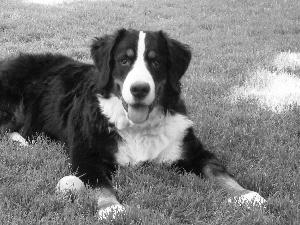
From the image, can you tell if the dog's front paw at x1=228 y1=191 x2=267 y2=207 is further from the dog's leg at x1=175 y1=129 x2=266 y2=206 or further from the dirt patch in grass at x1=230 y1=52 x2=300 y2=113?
the dirt patch in grass at x1=230 y1=52 x2=300 y2=113

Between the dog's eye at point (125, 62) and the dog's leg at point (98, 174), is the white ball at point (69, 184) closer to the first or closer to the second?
the dog's leg at point (98, 174)

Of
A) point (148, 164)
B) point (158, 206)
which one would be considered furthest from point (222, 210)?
point (148, 164)

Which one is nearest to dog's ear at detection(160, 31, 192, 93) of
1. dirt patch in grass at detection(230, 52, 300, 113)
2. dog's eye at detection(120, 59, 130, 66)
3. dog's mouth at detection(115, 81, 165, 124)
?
dog's mouth at detection(115, 81, 165, 124)

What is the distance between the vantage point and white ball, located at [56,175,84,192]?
11.9ft

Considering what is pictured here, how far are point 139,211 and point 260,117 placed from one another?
2.99 metres

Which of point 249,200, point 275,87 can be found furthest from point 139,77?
point 275,87

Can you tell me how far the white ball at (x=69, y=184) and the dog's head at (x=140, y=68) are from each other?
0.82 m

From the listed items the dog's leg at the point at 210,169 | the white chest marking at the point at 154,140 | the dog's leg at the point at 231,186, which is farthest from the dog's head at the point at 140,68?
the dog's leg at the point at 231,186

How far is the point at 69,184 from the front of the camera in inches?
144

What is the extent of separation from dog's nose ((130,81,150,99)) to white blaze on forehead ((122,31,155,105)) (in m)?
0.03

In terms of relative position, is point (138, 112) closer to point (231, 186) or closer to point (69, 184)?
point (69, 184)

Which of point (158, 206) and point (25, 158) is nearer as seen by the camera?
point (158, 206)

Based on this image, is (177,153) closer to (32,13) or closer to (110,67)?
(110,67)

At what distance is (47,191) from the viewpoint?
3.67m
